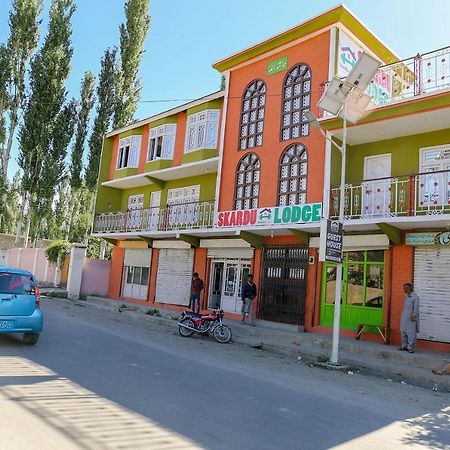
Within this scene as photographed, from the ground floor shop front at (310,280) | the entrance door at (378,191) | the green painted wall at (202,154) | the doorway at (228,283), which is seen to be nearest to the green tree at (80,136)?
the ground floor shop front at (310,280)

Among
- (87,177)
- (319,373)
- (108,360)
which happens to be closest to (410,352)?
(319,373)

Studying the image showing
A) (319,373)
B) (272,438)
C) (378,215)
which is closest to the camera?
(272,438)

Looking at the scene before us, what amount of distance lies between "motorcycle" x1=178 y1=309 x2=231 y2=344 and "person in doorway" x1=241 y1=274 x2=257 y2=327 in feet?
7.95

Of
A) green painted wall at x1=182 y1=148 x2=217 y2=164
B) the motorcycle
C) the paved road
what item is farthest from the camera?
green painted wall at x1=182 y1=148 x2=217 y2=164

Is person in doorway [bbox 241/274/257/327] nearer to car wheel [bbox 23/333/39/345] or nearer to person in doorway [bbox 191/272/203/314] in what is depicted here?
person in doorway [bbox 191/272/203/314]

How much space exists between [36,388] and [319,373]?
5731mm

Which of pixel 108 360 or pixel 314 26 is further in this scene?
pixel 314 26

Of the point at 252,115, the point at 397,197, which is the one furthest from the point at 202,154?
the point at 397,197

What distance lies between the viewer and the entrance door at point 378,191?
13.4m

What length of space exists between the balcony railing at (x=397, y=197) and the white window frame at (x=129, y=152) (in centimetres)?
1303

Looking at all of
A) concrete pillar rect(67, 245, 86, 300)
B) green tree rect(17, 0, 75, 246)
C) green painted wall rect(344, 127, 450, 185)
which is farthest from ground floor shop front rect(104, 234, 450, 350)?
green tree rect(17, 0, 75, 246)

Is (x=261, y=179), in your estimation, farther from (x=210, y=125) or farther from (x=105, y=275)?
(x=105, y=275)

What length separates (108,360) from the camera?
8.77 meters

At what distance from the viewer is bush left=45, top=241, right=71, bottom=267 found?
2875 centimetres
